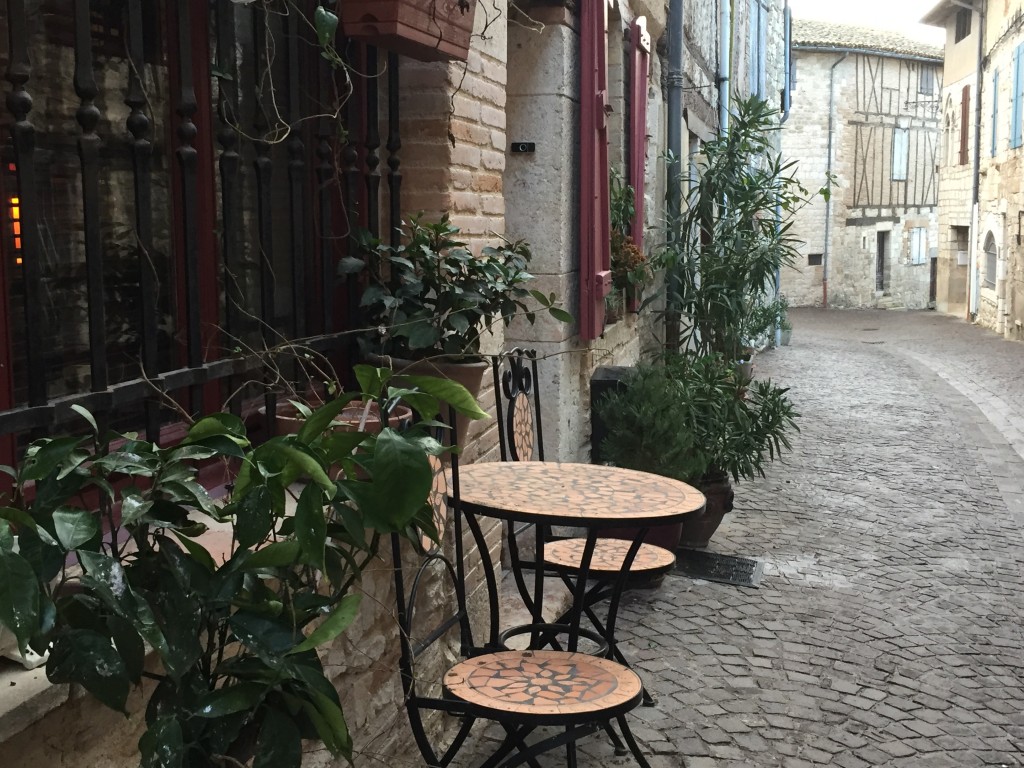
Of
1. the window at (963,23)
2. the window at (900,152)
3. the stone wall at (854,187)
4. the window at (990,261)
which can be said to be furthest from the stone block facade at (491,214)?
the window at (900,152)

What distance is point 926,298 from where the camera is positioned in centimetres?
2812

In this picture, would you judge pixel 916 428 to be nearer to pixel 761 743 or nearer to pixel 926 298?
pixel 761 743

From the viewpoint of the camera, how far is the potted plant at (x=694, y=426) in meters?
4.98

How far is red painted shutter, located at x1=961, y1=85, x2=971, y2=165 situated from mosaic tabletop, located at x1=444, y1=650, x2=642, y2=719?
21.7 m

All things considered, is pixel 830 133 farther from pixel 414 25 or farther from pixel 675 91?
pixel 414 25

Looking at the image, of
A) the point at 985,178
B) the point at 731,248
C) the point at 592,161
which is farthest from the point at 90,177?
the point at 985,178

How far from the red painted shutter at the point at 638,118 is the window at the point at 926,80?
80.6 ft

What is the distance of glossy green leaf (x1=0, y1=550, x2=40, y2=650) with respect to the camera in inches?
46.7

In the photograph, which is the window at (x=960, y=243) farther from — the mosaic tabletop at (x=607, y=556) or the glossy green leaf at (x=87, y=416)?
the glossy green leaf at (x=87, y=416)

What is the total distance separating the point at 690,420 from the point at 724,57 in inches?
277

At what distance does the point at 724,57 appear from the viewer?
37.5 ft

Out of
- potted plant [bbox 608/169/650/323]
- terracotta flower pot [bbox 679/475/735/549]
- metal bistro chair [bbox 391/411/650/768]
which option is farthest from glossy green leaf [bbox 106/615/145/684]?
potted plant [bbox 608/169/650/323]

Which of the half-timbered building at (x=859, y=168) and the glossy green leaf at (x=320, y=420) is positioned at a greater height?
the half-timbered building at (x=859, y=168)

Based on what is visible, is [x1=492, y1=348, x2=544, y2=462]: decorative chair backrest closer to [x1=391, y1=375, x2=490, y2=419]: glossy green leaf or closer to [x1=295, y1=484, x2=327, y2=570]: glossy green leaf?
[x1=391, y1=375, x2=490, y2=419]: glossy green leaf
